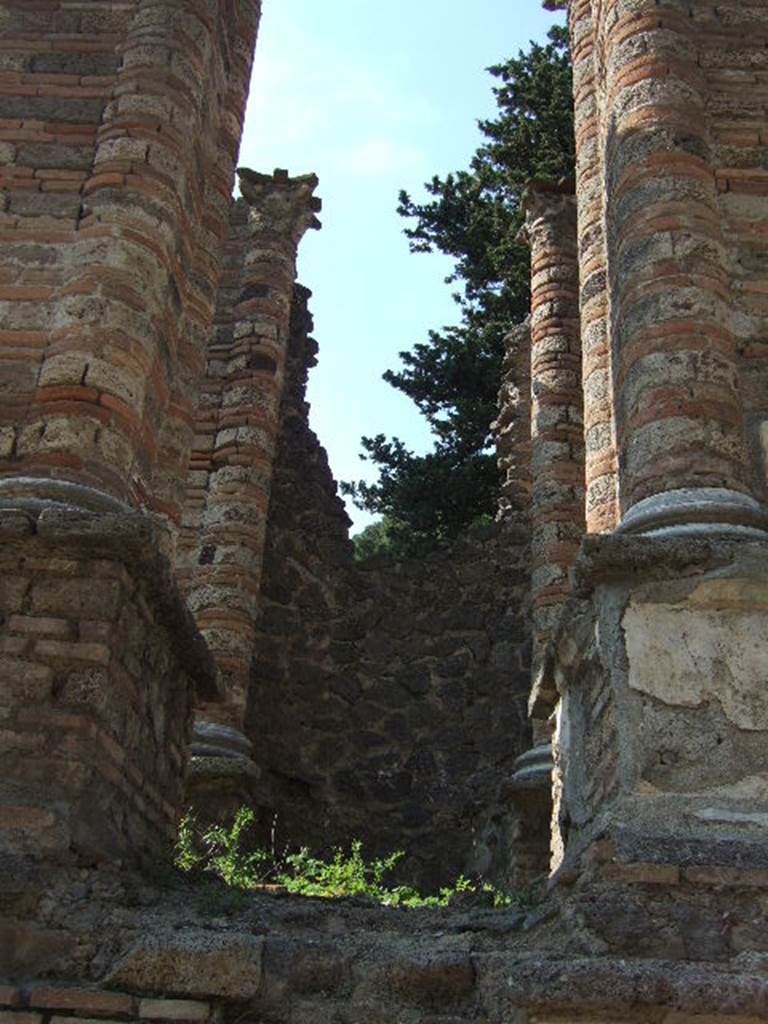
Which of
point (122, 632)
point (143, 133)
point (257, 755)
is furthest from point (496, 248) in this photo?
point (122, 632)

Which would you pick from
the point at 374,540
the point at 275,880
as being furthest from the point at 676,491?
the point at 374,540

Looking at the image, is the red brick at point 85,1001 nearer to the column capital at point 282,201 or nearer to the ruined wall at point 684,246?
the ruined wall at point 684,246

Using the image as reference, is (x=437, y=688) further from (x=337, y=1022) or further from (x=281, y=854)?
(x=337, y=1022)

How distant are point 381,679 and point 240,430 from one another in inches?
103

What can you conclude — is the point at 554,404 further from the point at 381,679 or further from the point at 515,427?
the point at 381,679

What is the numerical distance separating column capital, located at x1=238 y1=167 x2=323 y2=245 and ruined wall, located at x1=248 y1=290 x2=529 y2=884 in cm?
165

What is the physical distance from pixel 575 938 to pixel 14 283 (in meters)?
3.81

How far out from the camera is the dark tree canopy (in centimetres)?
1853

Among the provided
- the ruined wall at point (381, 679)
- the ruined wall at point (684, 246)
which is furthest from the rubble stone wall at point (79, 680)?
the ruined wall at point (381, 679)

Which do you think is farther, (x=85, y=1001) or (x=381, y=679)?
(x=381, y=679)

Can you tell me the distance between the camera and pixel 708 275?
5402 mm

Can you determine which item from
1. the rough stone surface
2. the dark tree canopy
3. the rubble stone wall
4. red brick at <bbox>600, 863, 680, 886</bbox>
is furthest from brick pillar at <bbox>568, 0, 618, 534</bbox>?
the dark tree canopy

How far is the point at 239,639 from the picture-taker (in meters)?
9.82

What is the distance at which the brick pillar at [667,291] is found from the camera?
4.94 meters
